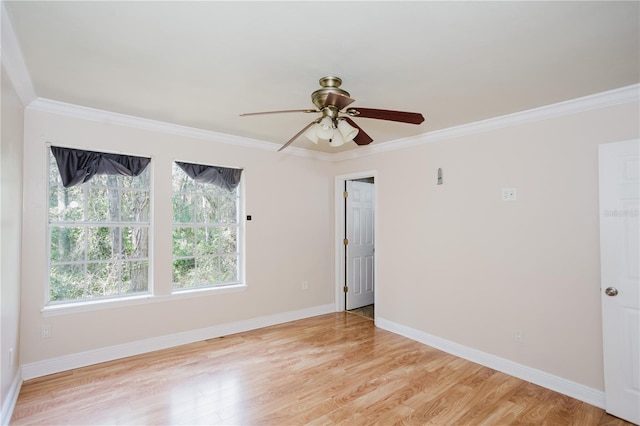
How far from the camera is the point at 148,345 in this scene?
11.7 ft

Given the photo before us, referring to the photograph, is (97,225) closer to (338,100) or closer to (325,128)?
(325,128)

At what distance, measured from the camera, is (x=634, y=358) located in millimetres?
2453

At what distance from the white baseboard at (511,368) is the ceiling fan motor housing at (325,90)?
9.48ft

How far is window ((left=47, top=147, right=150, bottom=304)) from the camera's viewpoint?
3174 mm

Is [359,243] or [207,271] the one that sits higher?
[359,243]

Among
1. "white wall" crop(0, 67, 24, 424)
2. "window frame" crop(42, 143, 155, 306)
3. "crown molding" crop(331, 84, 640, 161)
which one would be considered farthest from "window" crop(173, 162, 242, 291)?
"crown molding" crop(331, 84, 640, 161)

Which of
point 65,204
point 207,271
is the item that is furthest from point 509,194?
point 65,204

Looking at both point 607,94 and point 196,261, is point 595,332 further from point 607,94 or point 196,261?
point 196,261

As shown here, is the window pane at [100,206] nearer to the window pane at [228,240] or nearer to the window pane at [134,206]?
the window pane at [134,206]

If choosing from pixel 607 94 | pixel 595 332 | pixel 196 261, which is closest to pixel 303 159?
pixel 196 261

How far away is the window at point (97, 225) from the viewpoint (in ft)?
10.4

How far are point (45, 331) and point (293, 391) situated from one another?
230cm

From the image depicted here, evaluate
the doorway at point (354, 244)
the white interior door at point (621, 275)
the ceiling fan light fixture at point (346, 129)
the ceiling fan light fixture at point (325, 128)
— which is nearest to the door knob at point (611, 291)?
the white interior door at point (621, 275)

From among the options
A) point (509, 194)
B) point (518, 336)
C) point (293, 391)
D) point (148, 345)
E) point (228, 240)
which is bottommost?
point (293, 391)
